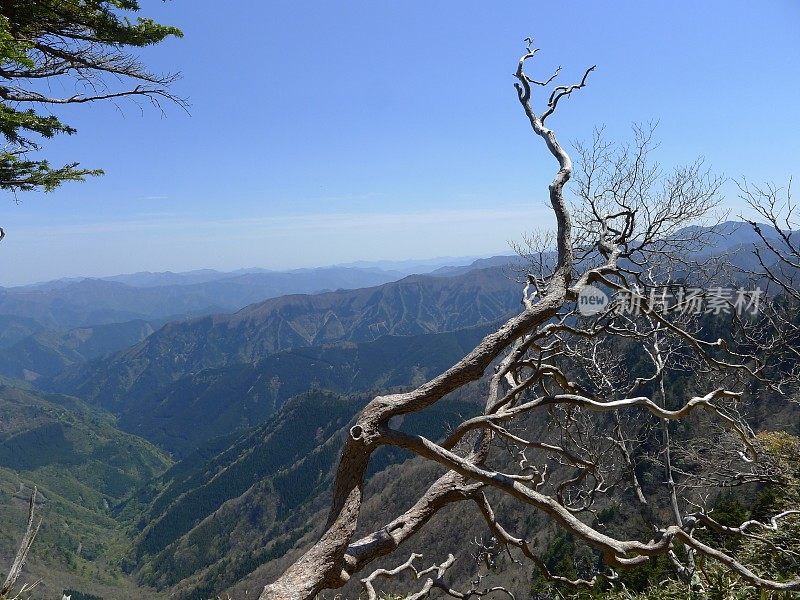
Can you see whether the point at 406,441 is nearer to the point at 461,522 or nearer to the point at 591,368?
the point at 591,368

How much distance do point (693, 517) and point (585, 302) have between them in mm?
3472

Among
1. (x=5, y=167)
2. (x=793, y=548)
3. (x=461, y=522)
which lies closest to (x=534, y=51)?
(x=793, y=548)

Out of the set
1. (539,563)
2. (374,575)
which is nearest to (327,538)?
(374,575)

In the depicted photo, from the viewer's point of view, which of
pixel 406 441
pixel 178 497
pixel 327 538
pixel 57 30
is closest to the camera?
pixel 327 538

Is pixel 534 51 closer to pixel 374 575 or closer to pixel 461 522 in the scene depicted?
pixel 374 575

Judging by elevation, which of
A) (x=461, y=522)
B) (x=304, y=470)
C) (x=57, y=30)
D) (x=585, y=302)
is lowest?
(x=304, y=470)

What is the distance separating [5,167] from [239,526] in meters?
161

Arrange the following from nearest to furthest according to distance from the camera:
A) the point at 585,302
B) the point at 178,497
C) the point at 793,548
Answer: the point at 793,548, the point at 585,302, the point at 178,497

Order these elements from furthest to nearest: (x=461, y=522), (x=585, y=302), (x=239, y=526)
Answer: (x=239, y=526)
(x=461, y=522)
(x=585, y=302)

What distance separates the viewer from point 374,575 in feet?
16.0

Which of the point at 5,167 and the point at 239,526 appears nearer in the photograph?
the point at 5,167

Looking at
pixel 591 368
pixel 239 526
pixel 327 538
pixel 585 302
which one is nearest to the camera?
pixel 327 538

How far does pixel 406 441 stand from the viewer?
3.77 m

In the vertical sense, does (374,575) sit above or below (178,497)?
above
